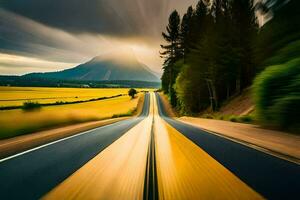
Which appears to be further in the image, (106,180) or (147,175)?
(147,175)

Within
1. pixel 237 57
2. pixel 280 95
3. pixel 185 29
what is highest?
pixel 185 29

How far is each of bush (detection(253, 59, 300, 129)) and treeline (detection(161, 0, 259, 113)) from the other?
17.9 metres

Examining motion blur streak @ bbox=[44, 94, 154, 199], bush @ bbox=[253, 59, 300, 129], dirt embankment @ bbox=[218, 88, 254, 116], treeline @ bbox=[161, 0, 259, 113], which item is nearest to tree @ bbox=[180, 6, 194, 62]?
treeline @ bbox=[161, 0, 259, 113]

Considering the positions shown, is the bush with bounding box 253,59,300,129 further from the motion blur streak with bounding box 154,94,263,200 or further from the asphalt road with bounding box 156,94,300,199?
the motion blur streak with bounding box 154,94,263,200

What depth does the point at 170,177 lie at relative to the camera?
4457 millimetres

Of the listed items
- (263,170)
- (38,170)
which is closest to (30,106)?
(38,170)

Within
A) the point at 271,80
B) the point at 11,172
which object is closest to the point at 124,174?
the point at 11,172

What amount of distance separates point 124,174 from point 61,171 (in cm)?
117

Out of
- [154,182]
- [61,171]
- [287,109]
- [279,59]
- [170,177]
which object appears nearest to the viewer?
[154,182]

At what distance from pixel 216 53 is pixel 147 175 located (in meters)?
36.8

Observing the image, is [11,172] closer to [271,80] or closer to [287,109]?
[287,109]

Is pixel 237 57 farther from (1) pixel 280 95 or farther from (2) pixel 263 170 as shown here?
(2) pixel 263 170

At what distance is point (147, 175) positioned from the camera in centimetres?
458

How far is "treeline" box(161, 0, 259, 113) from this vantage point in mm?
39625
